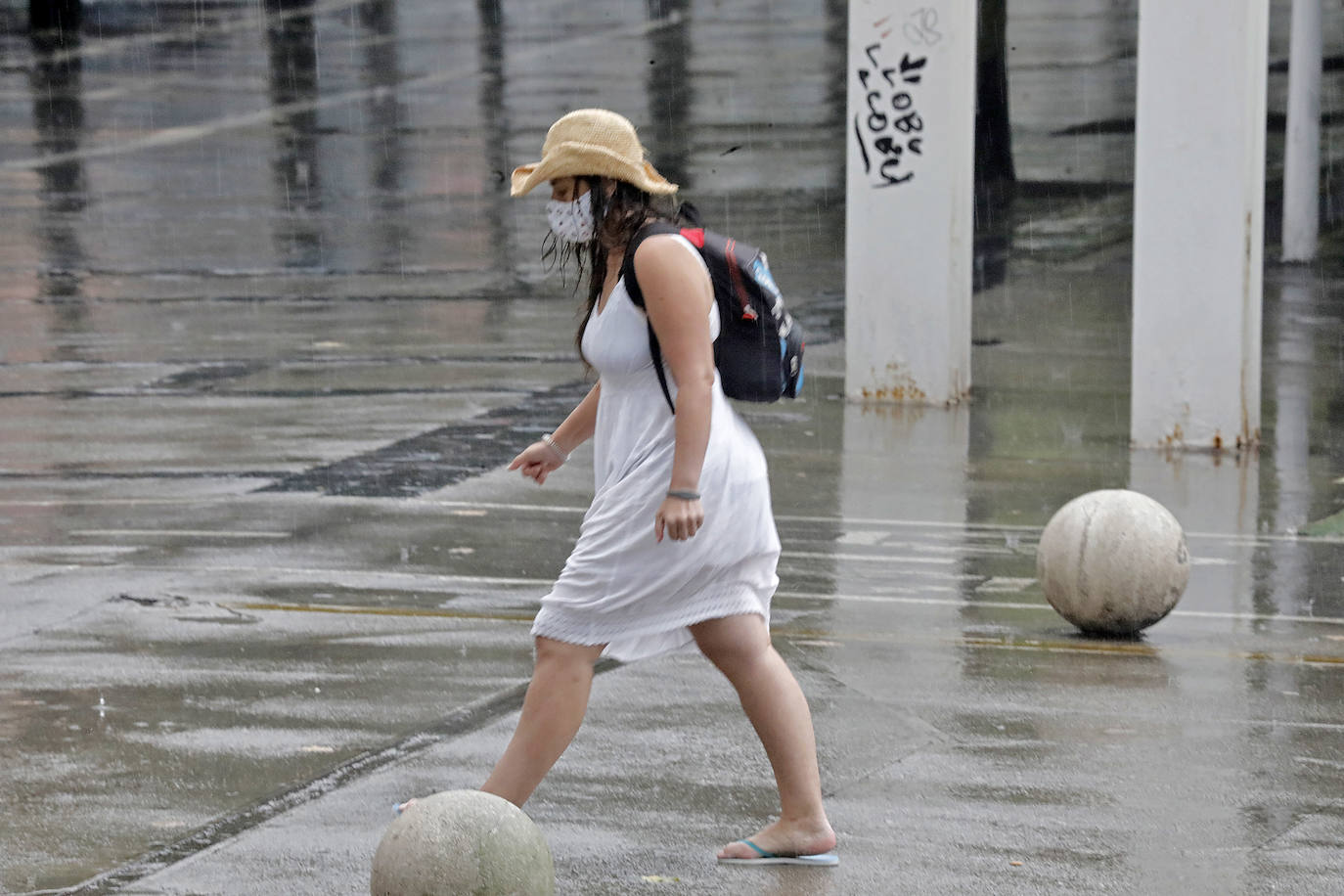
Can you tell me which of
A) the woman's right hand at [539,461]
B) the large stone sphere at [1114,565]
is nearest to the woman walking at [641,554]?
the woman's right hand at [539,461]

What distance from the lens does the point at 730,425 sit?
18.1 feet

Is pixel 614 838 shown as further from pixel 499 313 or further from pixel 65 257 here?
pixel 65 257

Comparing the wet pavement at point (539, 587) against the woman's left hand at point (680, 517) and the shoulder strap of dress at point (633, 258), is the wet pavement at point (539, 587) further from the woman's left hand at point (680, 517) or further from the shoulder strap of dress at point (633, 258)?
the shoulder strap of dress at point (633, 258)

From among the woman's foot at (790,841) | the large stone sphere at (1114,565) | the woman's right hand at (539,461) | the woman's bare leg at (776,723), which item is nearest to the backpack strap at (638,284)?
the woman's bare leg at (776,723)

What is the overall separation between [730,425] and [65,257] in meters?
21.4

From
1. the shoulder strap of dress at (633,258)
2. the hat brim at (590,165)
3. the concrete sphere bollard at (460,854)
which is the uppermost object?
the hat brim at (590,165)

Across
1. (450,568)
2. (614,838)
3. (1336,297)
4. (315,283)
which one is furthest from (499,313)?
(614,838)

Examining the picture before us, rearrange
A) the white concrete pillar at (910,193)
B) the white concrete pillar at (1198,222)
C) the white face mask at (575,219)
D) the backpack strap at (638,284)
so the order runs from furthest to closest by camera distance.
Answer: the white concrete pillar at (910,193) < the white concrete pillar at (1198,222) < the white face mask at (575,219) < the backpack strap at (638,284)

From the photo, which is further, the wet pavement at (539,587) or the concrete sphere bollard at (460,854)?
the wet pavement at (539,587)

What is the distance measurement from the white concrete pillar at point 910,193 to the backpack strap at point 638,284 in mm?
10256

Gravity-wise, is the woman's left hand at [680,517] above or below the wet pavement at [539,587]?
above

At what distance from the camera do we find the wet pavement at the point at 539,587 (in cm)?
586

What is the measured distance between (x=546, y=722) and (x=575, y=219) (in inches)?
48.4

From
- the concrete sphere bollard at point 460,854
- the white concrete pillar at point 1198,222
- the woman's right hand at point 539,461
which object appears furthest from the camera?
the white concrete pillar at point 1198,222
